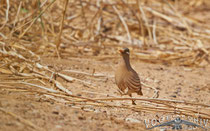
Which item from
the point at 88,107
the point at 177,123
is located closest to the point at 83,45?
the point at 88,107

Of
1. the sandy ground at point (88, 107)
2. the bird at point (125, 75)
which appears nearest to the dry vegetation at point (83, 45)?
the sandy ground at point (88, 107)

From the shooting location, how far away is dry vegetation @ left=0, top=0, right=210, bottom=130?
227 centimetres

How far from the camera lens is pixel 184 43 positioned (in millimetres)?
4637

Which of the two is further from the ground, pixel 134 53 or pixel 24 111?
pixel 134 53

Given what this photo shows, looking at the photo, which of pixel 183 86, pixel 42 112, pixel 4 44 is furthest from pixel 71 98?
pixel 183 86

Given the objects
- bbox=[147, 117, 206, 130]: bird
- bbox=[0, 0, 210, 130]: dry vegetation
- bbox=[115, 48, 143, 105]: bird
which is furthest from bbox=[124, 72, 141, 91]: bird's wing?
bbox=[147, 117, 206, 130]: bird

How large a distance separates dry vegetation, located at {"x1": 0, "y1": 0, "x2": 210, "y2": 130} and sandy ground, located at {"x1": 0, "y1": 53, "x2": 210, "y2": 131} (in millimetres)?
37

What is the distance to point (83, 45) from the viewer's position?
12.9 ft

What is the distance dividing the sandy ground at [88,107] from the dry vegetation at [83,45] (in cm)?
4

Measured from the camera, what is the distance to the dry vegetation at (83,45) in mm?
2273

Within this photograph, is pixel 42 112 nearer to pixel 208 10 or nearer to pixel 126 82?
pixel 126 82

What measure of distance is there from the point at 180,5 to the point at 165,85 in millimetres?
4726

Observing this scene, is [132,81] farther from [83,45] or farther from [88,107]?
[83,45]

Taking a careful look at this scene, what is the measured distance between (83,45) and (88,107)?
1.90 m
